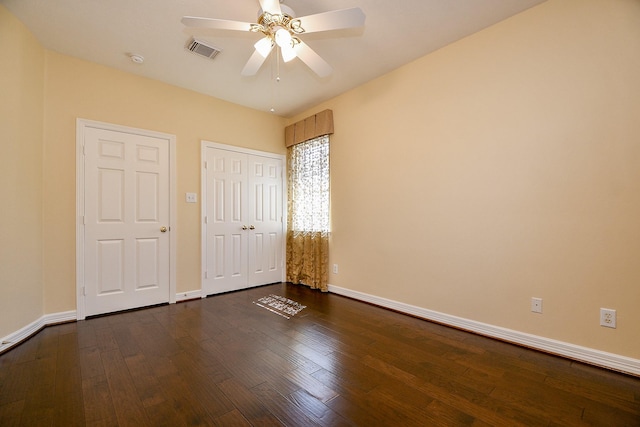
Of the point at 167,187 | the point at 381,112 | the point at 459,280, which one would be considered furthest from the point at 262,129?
the point at 459,280

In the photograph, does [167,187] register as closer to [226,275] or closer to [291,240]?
[226,275]

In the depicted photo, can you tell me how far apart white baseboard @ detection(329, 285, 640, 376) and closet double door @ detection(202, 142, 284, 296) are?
79.3 inches

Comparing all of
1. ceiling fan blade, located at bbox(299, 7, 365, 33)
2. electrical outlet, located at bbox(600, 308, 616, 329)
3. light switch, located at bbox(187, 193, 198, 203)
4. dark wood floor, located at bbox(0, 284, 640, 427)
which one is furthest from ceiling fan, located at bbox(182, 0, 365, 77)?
electrical outlet, located at bbox(600, 308, 616, 329)

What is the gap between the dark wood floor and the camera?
147 cm

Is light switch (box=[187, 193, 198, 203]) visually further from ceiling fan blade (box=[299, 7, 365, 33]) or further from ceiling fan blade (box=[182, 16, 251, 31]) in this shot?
ceiling fan blade (box=[299, 7, 365, 33])

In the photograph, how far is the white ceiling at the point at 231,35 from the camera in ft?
7.13

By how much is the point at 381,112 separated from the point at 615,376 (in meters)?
3.02

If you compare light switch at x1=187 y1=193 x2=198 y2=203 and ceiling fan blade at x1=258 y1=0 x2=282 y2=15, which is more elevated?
ceiling fan blade at x1=258 y1=0 x2=282 y2=15

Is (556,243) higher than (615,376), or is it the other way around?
(556,243)

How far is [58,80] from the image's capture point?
9.14 feet

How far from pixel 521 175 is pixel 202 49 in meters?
3.19

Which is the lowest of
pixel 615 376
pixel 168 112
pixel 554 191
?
pixel 615 376

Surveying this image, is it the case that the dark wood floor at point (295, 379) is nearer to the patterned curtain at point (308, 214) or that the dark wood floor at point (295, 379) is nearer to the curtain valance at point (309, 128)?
the patterned curtain at point (308, 214)

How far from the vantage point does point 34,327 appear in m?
2.52
